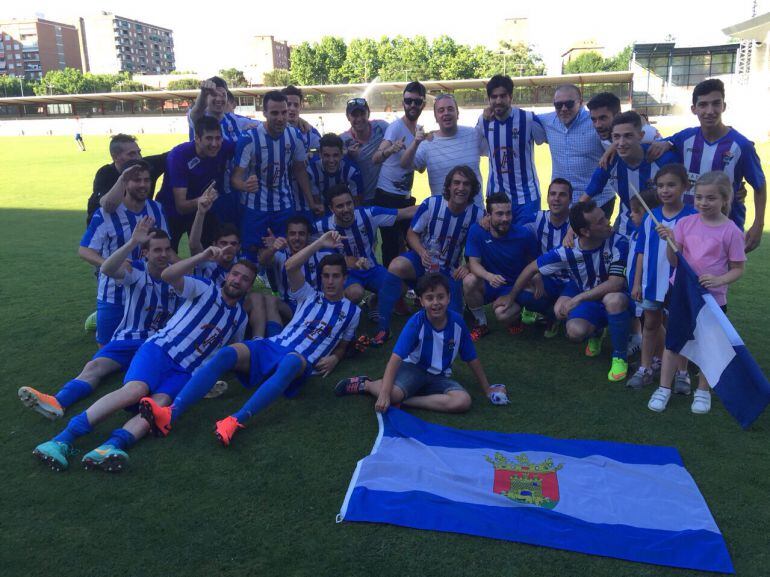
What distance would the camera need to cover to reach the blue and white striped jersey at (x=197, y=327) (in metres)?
4.03

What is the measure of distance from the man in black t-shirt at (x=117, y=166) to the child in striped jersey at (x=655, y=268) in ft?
12.5

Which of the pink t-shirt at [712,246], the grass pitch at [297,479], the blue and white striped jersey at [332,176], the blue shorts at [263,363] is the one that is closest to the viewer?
the grass pitch at [297,479]

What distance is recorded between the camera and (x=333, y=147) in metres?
5.80

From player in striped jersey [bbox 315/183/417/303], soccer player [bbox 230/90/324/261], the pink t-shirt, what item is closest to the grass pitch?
player in striped jersey [bbox 315/183/417/303]

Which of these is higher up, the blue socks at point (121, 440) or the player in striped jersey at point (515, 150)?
the player in striped jersey at point (515, 150)

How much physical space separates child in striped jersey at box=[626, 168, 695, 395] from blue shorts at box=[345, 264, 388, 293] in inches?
81.0

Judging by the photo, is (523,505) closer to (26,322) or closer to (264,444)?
(264,444)

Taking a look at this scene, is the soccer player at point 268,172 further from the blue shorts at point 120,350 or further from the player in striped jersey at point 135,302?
the blue shorts at point 120,350

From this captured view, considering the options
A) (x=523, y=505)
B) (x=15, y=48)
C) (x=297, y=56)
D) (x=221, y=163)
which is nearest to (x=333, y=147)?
(x=221, y=163)

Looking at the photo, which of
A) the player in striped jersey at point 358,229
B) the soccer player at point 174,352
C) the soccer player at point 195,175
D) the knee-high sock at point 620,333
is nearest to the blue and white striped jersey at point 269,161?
the soccer player at point 195,175

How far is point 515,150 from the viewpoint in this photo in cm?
568

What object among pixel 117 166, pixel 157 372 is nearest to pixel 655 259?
pixel 157 372

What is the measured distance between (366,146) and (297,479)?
3.91 metres

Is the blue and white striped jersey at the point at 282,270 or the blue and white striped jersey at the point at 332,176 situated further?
the blue and white striped jersey at the point at 332,176
